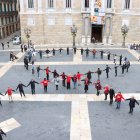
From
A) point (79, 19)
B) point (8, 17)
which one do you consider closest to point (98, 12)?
point (79, 19)

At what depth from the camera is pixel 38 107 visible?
1700cm

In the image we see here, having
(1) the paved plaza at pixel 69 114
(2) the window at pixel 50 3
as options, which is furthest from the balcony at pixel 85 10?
(1) the paved plaza at pixel 69 114

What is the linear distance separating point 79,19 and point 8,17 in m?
20.0

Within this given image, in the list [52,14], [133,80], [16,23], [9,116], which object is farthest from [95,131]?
[16,23]

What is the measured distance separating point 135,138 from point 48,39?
1166 inches

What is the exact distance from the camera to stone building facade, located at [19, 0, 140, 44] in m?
38.0

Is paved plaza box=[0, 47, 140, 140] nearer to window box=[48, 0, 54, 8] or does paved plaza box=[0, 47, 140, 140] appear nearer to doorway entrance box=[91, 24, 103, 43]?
window box=[48, 0, 54, 8]

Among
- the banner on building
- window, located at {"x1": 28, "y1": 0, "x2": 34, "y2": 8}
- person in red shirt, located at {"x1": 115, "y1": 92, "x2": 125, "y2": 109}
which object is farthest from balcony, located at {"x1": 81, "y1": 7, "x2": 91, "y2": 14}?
person in red shirt, located at {"x1": 115, "y1": 92, "x2": 125, "y2": 109}

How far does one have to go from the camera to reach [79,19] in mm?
39375

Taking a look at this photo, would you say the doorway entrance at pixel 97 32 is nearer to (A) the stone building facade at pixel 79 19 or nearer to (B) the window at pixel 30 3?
(A) the stone building facade at pixel 79 19

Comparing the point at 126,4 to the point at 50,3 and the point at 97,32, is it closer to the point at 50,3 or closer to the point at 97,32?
the point at 97,32

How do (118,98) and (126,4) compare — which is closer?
(118,98)

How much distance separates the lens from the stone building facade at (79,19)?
125ft

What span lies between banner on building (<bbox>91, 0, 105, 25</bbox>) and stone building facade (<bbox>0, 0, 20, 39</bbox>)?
19.7 meters
